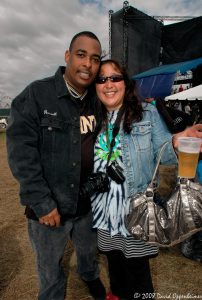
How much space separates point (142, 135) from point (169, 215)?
2.23 feet

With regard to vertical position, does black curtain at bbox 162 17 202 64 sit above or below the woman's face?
above

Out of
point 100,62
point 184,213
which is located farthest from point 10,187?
point 184,213

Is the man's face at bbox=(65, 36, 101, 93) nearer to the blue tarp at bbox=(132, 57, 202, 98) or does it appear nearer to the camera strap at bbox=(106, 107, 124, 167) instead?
the camera strap at bbox=(106, 107, 124, 167)

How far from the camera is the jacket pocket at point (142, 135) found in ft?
7.32

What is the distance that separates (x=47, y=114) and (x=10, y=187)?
586 cm

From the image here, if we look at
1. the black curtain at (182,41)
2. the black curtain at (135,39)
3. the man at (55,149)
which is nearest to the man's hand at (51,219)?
the man at (55,149)

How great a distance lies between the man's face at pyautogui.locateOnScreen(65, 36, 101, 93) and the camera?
2.22 meters

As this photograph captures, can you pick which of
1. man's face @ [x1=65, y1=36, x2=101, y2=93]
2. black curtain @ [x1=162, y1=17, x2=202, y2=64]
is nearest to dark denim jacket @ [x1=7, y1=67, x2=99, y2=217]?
man's face @ [x1=65, y1=36, x2=101, y2=93]

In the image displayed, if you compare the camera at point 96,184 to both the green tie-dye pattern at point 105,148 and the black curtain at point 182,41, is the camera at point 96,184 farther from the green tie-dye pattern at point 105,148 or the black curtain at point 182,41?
the black curtain at point 182,41

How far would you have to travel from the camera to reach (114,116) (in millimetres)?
2389

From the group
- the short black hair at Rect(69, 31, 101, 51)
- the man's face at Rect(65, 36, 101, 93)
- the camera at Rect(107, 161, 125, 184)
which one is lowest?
the camera at Rect(107, 161, 125, 184)

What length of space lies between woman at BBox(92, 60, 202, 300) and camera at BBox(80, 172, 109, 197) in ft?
0.17

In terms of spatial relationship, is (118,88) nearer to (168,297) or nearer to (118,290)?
(118,290)

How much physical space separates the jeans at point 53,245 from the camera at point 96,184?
40cm
